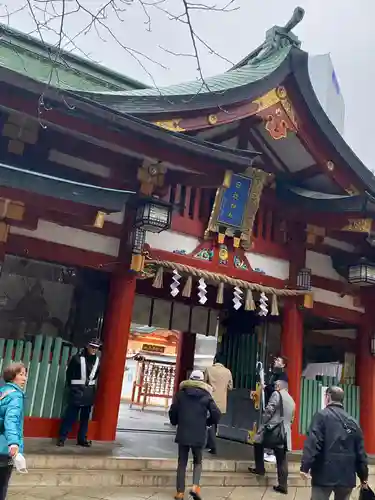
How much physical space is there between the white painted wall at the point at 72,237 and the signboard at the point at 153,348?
56.6 ft

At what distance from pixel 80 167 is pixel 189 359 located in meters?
6.72

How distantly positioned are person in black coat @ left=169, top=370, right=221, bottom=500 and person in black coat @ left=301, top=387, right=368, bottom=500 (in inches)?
59.8

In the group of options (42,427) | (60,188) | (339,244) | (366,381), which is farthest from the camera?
(366,381)

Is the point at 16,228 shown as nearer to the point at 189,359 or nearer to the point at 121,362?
the point at 121,362

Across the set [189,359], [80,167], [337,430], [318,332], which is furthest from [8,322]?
[318,332]

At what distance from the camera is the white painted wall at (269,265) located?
32.1ft

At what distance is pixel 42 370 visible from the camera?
7.61 m

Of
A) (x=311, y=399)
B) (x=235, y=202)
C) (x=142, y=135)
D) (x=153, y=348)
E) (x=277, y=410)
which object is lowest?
(x=277, y=410)

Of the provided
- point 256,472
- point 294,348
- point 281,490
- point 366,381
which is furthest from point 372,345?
point 281,490

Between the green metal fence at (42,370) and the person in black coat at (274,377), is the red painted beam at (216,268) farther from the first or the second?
the green metal fence at (42,370)

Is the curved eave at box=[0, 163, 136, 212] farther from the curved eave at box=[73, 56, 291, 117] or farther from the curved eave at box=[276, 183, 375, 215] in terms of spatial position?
the curved eave at box=[276, 183, 375, 215]

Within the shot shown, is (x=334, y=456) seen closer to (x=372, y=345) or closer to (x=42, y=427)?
(x=42, y=427)

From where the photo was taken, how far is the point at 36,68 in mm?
12852

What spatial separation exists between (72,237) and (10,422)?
14.0 feet
